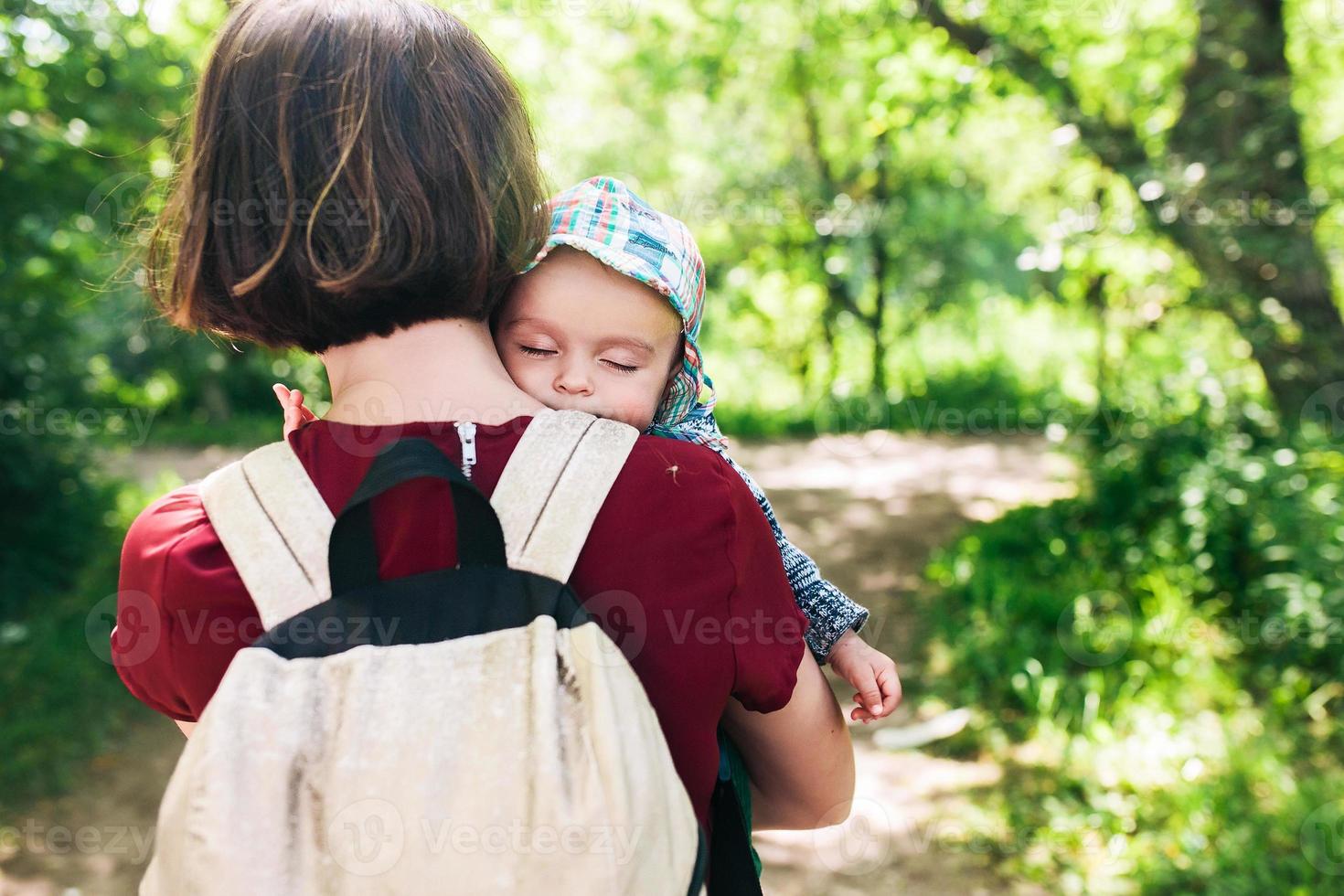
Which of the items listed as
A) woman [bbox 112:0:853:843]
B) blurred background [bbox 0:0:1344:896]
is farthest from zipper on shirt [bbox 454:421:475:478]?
blurred background [bbox 0:0:1344:896]

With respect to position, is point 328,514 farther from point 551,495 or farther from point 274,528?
point 551,495

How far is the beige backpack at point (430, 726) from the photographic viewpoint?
0.91 meters

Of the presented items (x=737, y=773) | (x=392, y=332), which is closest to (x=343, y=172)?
(x=392, y=332)

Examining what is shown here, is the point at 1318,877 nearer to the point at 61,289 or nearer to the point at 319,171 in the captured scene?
the point at 319,171

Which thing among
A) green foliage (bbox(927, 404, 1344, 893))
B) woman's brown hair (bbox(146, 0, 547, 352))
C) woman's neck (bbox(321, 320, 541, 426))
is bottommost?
green foliage (bbox(927, 404, 1344, 893))

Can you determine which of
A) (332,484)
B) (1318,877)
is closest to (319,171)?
(332,484)

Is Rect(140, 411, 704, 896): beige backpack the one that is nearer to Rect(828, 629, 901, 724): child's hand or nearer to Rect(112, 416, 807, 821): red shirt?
Rect(112, 416, 807, 821): red shirt

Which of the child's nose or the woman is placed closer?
the woman

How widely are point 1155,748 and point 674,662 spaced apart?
3.57 metres

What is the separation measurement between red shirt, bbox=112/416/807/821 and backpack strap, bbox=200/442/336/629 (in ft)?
0.08

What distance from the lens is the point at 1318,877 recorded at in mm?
3096

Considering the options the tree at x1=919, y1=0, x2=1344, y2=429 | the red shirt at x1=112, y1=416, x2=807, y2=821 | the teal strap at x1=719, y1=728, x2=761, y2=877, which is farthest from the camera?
the tree at x1=919, y1=0, x2=1344, y2=429

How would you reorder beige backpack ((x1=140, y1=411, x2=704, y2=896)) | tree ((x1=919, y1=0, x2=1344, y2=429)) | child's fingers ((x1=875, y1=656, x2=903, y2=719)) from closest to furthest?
beige backpack ((x1=140, y1=411, x2=704, y2=896))
child's fingers ((x1=875, y1=656, x2=903, y2=719))
tree ((x1=919, y1=0, x2=1344, y2=429))

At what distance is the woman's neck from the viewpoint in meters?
1.09
